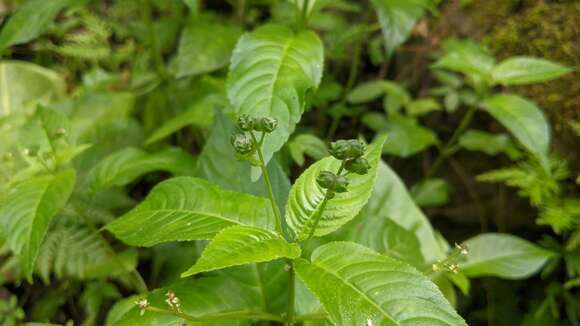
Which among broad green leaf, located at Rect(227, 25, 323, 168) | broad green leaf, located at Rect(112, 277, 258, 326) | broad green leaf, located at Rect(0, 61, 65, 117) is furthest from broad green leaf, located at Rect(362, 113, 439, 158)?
broad green leaf, located at Rect(0, 61, 65, 117)

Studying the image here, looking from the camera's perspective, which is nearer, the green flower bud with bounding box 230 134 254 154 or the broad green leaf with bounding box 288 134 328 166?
the green flower bud with bounding box 230 134 254 154

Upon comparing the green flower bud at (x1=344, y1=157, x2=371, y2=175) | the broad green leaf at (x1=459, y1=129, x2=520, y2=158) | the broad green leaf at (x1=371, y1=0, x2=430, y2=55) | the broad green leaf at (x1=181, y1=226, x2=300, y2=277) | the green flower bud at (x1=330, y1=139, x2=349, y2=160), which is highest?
the broad green leaf at (x1=371, y1=0, x2=430, y2=55)

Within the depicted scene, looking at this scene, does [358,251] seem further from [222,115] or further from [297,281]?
[222,115]

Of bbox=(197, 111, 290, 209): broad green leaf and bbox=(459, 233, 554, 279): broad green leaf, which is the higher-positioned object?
bbox=(197, 111, 290, 209): broad green leaf

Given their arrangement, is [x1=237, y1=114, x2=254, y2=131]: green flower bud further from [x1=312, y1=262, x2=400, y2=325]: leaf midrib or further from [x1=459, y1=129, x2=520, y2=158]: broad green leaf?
[x1=459, y1=129, x2=520, y2=158]: broad green leaf

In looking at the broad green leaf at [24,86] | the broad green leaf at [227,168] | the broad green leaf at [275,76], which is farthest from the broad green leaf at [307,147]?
the broad green leaf at [24,86]

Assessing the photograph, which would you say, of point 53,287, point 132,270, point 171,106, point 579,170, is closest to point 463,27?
point 579,170

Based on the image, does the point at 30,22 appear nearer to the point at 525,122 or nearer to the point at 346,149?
the point at 346,149
